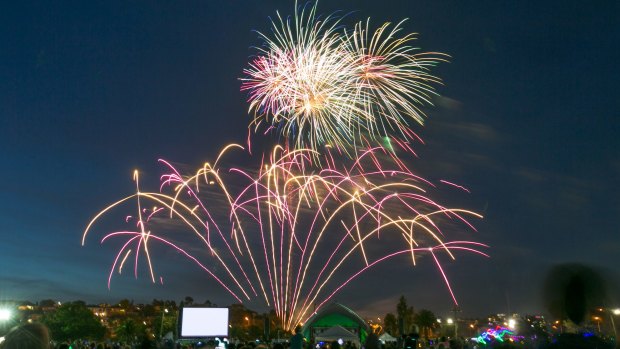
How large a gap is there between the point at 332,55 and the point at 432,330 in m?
129

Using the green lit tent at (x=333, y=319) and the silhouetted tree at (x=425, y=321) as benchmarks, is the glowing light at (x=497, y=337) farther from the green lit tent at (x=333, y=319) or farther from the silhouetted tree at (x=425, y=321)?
the silhouetted tree at (x=425, y=321)

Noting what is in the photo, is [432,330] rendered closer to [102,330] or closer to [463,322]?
→ [463,322]

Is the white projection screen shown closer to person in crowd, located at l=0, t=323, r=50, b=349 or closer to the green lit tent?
the green lit tent

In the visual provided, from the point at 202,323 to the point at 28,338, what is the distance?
71.7 ft

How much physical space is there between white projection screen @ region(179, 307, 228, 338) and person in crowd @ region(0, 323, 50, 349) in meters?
21.5

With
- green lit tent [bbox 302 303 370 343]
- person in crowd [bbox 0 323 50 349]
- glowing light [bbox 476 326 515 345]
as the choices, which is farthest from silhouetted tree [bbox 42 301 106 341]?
person in crowd [bbox 0 323 50 349]

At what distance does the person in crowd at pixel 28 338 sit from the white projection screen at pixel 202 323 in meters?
21.5

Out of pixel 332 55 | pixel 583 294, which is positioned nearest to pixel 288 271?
pixel 332 55

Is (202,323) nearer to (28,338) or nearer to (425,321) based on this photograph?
(28,338)

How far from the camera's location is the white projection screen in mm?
23375

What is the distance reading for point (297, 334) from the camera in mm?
13555

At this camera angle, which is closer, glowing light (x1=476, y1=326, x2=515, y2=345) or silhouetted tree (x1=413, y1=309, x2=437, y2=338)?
glowing light (x1=476, y1=326, x2=515, y2=345)

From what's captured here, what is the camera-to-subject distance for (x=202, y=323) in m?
23.6

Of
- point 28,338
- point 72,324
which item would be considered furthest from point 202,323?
point 72,324
